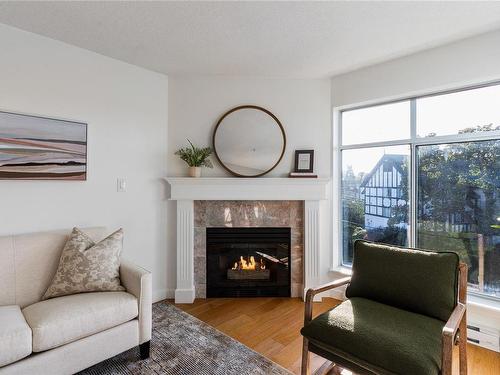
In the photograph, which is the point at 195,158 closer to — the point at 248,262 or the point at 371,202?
the point at 248,262

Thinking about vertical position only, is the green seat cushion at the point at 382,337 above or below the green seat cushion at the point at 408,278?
below

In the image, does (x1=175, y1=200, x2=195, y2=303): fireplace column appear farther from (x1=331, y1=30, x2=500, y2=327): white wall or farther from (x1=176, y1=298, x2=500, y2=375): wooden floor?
(x1=331, y1=30, x2=500, y2=327): white wall

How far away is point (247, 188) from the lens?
293cm

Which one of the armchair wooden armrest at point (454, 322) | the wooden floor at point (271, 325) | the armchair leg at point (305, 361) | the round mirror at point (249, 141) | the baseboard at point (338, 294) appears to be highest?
the round mirror at point (249, 141)

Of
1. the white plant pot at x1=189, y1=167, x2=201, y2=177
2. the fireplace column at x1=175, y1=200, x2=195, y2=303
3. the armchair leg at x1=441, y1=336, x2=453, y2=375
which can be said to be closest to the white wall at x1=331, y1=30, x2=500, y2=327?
the armchair leg at x1=441, y1=336, x2=453, y2=375

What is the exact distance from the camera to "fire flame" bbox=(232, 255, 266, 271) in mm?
3152

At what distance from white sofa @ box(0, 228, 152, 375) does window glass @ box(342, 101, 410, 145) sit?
2.55 m

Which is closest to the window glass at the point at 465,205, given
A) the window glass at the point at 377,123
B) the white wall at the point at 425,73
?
the window glass at the point at 377,123

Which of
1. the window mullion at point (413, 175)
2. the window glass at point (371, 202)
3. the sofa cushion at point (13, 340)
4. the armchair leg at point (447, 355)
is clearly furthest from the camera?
the window glass at point (371, 202)

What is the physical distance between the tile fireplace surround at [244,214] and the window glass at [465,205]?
0.97 m

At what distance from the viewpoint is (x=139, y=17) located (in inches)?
77.2

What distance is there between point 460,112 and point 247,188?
6.80 feet

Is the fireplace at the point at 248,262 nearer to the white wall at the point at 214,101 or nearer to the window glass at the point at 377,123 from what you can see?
the white wall at the point at 214,101

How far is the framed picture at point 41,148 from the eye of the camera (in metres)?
2.07
